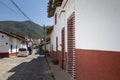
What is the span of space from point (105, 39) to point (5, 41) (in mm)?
36450

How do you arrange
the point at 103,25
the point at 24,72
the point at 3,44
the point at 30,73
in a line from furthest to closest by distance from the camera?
1. the point at 3,44
2. the point at 24,72
3. the point at 30,73
4. the point at 103,25

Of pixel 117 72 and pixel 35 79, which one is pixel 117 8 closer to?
pixel 117 72

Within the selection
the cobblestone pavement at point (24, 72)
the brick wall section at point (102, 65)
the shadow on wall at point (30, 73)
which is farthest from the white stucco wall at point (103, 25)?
the cobblestone pavement at point (24, 72)

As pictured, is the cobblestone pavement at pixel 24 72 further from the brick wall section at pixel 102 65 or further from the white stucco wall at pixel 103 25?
the white stucco wall at pixel 103 25

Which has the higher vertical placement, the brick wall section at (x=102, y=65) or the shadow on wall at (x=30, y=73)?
the brick wall section at (x=102, y=65)

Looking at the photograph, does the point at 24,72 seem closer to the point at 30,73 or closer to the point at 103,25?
the point at 30,73

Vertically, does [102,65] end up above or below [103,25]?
below

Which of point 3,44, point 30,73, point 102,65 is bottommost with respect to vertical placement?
point 30,73

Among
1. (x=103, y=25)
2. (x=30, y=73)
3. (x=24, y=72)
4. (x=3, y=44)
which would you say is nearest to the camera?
(x=103, y=25)

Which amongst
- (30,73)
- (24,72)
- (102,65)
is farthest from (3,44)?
(102,65)

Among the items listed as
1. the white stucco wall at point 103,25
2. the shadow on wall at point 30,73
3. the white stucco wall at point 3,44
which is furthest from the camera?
the white stucco wall at point 3,44

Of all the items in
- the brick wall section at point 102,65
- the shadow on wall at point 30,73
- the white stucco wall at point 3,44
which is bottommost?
the shadow on wall at point 30,73

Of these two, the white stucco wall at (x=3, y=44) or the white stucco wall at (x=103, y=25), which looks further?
the white stucco wall at (x=3, y=44)

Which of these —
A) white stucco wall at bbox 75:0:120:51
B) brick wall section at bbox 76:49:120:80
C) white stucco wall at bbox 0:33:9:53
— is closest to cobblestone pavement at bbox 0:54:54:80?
brick wall section at bbox 76:49:120:80
